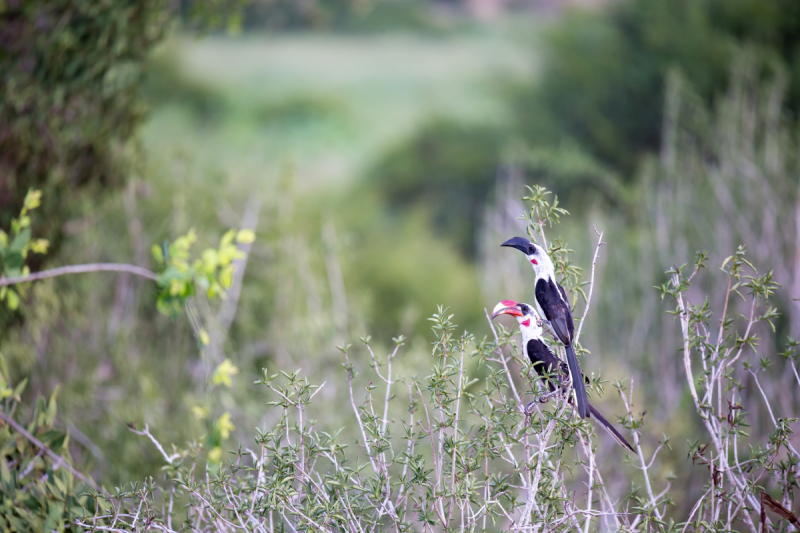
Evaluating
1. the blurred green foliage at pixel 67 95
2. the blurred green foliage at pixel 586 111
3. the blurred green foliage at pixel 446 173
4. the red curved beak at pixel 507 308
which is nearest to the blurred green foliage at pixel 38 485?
the red curved beak at pixel 507 308

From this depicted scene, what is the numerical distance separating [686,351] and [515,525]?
39 centimetres

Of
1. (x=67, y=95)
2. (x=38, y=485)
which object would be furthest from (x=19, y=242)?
(x=67, y=95)

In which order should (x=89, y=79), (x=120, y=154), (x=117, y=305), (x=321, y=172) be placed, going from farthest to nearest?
1. (x=321, y=172)
2. (x=117, y=305)
3. (x=120, y=154)
4. (x=89, y=79)

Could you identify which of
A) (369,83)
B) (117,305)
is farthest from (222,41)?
(117,305)

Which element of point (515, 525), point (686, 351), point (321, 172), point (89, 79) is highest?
point (89, 79)

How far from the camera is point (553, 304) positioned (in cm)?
94

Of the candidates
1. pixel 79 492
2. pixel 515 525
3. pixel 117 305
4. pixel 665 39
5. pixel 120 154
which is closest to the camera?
pixel 515 525

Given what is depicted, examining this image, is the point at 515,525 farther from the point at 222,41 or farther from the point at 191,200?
the point at 222,41

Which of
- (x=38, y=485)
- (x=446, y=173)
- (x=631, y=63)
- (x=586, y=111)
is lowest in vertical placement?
(x=446, y=173)

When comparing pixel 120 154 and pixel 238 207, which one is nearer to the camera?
pixel 120 154

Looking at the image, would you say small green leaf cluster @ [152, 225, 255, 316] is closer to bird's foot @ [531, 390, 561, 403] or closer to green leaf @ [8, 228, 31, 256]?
green leaf @ [8, 228, 31, 256]

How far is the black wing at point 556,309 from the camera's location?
→ 3.02 ft

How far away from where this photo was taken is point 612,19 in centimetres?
703

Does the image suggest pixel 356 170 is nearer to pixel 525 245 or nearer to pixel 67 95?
pixel 67 95
